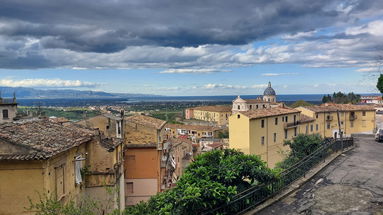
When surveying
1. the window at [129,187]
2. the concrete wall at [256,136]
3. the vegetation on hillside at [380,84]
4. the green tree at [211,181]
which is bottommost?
the window at [129,187]

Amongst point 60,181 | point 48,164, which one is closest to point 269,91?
point 60,181

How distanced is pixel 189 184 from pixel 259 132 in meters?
33.7

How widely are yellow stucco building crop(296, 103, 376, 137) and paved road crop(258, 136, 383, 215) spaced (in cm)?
3933

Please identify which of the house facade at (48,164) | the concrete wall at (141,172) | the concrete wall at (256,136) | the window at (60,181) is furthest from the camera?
the concrete wall at (256,136)

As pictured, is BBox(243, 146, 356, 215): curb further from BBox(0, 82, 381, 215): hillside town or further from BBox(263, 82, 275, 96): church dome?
BBox(263, 82, 275, 96): church dome

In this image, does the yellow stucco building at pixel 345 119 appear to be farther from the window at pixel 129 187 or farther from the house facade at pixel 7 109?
the house facade at pixel 7 109

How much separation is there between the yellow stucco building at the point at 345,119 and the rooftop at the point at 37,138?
4836 centimetres

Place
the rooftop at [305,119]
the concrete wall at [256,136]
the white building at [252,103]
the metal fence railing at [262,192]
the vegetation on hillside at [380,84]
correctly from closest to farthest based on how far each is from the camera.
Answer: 1. the metal fence railing at [262,192]
2. the vegetation on hillside at [380,84]
3. the concrete wall at [256,136]
4. the rooftop at [305,119]
5. the white building at [252,103]

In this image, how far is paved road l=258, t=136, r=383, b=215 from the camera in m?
12.2

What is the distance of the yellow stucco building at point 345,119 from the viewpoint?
5756 cm

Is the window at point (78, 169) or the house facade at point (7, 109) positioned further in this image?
the house facade at point (7, 109)

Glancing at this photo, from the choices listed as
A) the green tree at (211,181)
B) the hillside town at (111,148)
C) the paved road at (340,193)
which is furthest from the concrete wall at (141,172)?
the paved road at (340,193)

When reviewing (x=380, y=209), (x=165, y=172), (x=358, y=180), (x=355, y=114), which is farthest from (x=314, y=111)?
(x=380, y=209)

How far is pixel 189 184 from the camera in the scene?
10.9m
